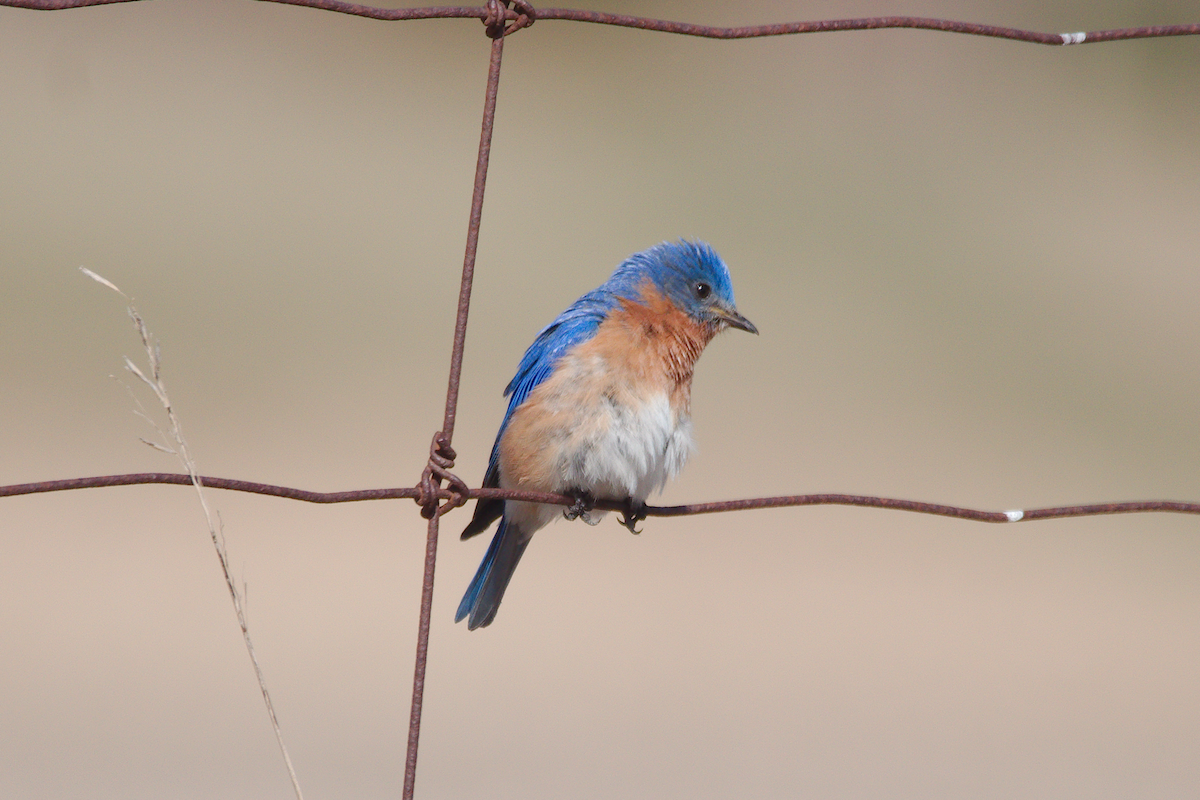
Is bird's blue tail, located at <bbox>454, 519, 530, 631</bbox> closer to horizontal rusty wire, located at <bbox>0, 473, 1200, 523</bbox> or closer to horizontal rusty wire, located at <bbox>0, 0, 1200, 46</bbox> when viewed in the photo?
horizontal rusty wire, located at <bbox>0, 473, 1200, 523</bbox>

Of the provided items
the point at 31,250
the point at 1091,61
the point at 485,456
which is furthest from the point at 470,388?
the point at 1091,61

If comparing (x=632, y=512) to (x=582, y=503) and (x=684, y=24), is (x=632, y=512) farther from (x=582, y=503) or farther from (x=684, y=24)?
(x=684, y=24)

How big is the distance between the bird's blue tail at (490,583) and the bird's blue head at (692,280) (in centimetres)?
95

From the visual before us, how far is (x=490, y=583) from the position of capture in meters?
4.28

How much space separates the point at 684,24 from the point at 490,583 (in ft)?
7.24

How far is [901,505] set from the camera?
2.84m

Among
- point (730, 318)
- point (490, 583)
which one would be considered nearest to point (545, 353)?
point (730, 318)

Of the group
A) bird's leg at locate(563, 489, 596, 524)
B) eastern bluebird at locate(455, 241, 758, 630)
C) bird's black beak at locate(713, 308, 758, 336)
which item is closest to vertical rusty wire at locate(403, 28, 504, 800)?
eastern bluebird at locate(455, 241, 758, 630)

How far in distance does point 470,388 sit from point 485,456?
2.21 m

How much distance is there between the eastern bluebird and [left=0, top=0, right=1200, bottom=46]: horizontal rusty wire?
4.21ft

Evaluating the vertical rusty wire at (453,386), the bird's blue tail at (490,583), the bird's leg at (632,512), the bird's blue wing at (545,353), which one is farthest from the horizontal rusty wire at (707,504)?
the bird's blue tail at (490,583)

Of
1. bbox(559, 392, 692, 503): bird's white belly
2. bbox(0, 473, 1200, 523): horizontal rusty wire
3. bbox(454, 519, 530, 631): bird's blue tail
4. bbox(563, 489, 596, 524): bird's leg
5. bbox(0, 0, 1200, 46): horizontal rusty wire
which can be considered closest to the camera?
bbox(0, 473, 1200, 523): horizontal rusty wire

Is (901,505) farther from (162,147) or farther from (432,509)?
(162,147)

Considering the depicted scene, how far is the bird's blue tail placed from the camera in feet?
13.9
